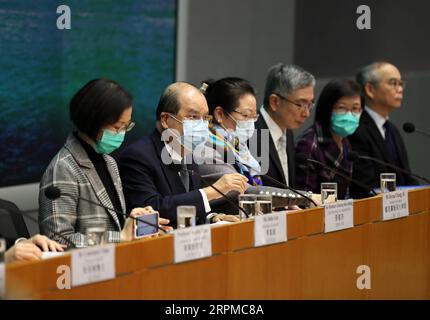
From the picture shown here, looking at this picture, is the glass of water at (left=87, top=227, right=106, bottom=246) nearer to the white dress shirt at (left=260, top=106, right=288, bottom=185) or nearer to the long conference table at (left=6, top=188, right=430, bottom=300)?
the long conference table at (left=6, top=188, right=430, bottom=300)

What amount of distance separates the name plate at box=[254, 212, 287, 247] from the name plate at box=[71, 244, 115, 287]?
0.78 m

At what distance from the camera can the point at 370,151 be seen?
5941 mm

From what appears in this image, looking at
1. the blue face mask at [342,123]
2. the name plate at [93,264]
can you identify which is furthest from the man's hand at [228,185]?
the blue face mask at [342,123]

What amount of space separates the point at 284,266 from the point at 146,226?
58cm

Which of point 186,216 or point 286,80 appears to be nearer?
point 186,216

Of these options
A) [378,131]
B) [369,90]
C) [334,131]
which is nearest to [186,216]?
[334,131]

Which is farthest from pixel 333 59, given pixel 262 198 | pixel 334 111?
pixel 262 198

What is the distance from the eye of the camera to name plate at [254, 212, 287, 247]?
3510 mm

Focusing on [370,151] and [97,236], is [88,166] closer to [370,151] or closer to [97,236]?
[97,236]

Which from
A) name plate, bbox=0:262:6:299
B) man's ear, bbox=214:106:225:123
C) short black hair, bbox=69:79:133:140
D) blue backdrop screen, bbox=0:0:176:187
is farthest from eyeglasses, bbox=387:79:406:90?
name plate, bbox=0:262:6:299

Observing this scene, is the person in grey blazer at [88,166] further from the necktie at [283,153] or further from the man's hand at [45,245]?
the necktie at [283,153]

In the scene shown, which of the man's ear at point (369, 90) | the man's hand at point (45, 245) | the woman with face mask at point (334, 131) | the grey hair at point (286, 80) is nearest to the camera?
the man's hand at point (45, 245)

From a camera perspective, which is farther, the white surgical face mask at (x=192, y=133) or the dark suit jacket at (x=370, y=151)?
the dark suit jacket at (x=370, y=151)

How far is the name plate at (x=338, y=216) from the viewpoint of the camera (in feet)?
12.9
